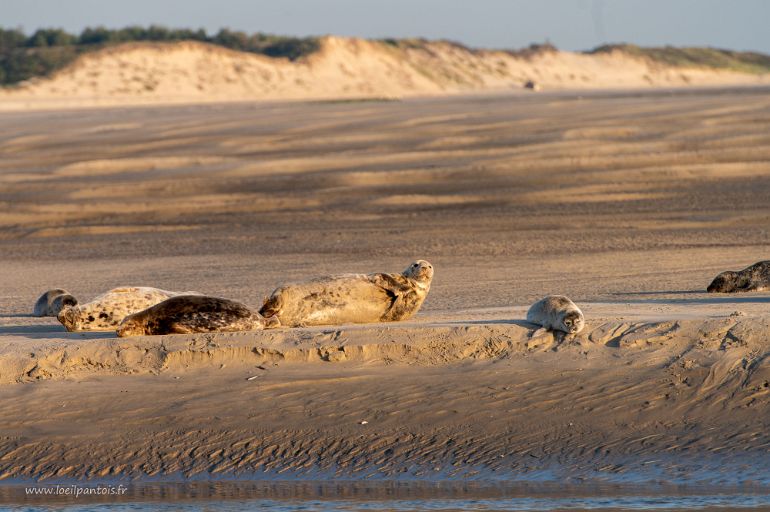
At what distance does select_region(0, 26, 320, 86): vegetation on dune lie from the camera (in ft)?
172

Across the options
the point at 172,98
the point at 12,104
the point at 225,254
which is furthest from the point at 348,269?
the point at 172,98

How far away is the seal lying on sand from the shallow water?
1.32 metres

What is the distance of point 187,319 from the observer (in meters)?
7.25

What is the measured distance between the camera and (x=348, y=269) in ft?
38.2

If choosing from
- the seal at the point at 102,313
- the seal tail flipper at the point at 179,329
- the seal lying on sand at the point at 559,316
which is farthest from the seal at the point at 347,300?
the seal lying on sand at the point at 559,316

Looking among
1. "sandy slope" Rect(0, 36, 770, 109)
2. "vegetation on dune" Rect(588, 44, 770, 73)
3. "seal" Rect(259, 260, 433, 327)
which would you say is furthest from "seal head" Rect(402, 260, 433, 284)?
"vegetation on dune" Rect(588, 44, 770, 73)

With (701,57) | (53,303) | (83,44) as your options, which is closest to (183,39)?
(83,44)

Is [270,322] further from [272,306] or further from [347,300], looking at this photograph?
[347,300]

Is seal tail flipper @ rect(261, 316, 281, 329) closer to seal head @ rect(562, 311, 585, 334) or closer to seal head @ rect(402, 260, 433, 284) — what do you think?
seal head @ rect(402, 260, 433, 284)

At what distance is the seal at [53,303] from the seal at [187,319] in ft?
5.07

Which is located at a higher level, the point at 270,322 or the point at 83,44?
the point at 83,44

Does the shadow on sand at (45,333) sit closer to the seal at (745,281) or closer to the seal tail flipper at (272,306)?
the seal tail flipper at (272,306)

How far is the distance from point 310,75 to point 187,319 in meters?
52.0

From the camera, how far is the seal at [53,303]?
28.5ft
